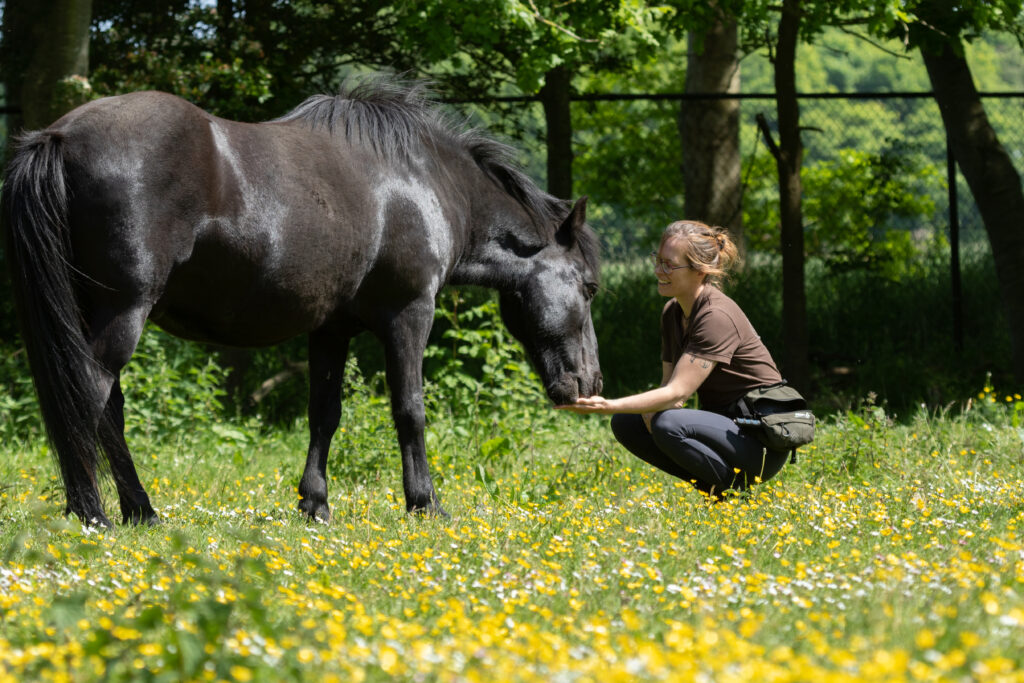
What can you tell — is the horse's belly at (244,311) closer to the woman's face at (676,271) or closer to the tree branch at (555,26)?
the woman's face at (676,271)

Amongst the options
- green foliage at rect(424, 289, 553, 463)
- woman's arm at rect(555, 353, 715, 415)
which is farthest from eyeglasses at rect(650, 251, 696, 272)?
green foliage at rect(424, 289, 553, 463)

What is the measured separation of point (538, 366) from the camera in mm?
5734

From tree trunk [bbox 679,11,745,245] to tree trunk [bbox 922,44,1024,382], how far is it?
279cm

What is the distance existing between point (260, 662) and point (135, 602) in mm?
747

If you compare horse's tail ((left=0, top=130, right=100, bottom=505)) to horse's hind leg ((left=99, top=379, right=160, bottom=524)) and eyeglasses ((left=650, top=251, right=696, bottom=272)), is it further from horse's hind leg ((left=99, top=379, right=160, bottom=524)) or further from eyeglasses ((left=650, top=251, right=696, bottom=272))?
eyeglasses ((left=650, top=251, right=696, bottom=272))

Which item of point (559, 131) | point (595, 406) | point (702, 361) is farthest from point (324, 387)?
point (559, 131)

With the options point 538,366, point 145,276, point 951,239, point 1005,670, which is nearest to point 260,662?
point 1005,670

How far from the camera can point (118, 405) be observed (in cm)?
456

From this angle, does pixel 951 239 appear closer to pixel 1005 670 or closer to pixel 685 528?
pixel 685 528

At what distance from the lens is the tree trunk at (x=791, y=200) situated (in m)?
8.48

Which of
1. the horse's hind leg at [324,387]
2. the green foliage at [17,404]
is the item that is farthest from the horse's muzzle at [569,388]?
the green foliage at [17,404]

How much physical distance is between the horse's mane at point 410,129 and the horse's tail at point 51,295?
52.0 inches

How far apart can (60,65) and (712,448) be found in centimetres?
486

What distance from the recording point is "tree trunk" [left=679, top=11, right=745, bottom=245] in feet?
37.6
